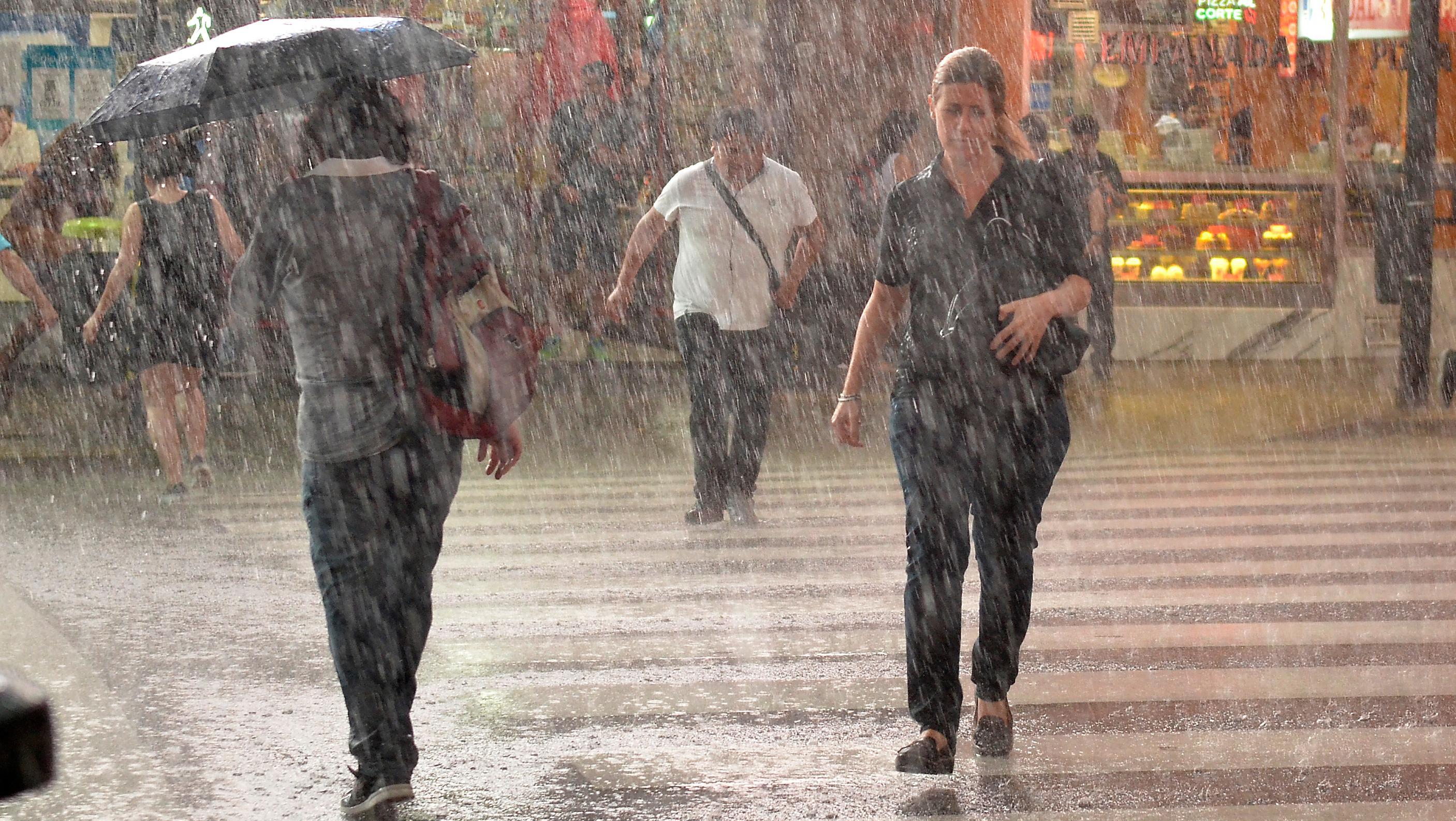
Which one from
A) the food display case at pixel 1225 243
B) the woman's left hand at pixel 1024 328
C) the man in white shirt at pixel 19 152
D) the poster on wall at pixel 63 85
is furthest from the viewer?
the food display case at pixel 1225 243

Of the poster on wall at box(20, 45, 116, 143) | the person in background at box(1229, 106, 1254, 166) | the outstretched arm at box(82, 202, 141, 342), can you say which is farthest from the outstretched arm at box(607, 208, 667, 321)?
the person in background at box(1229, 106, 1254, 166)

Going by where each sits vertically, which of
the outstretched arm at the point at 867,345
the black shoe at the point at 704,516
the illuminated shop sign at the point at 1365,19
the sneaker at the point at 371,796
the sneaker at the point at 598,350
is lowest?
the sneaker at the point at 598,350

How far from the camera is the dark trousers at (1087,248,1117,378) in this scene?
49.1ft

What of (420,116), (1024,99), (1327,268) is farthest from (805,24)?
(1327,268)

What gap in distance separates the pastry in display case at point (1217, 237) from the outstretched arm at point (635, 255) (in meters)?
8.58

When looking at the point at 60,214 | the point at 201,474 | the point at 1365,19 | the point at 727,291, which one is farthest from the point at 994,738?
the point at 1365,19

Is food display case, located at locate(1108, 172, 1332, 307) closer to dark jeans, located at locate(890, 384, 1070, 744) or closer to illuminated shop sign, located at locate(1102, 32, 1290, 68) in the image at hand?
illuminated shop sign, located at locate(1102, 32, 1290, 68)

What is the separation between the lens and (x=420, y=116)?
15.3 meters

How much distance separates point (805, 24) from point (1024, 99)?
85.9 inches

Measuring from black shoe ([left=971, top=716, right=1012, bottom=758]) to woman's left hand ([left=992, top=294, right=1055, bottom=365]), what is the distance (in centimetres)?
98

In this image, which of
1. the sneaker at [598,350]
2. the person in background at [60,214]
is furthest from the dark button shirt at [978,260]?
the sneaker at [598,350]

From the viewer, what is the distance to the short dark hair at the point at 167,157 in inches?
368

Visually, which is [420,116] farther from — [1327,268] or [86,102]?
[1327,268]

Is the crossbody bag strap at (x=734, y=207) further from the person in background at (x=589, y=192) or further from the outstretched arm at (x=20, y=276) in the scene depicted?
the person in background at (x=589, y=192)
